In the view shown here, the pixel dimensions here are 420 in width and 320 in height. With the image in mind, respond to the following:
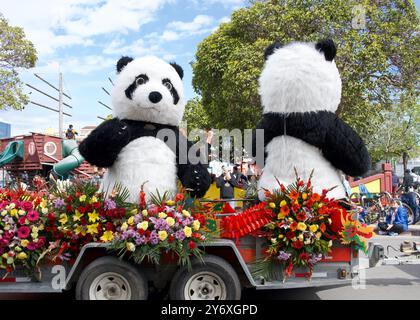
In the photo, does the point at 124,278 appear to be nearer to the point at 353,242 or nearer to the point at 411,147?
the point at 353,242

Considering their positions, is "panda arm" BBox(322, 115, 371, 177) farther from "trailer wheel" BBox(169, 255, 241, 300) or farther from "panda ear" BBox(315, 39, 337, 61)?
"trailer wheel" BBox(169, 255, 241, 300)

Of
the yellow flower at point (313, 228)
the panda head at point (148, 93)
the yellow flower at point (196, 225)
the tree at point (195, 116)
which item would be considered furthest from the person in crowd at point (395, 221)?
the tree at point (195, 116)

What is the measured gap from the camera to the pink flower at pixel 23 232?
391 centimetres

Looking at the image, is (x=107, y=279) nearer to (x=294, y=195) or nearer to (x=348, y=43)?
(x=294, y=195)

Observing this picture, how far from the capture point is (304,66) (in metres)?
4.24

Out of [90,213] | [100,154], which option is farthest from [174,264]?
[100,154]

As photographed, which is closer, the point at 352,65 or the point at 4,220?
the point at 4,220

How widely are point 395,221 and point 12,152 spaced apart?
43.5ft

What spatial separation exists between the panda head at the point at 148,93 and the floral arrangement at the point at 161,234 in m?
1.04

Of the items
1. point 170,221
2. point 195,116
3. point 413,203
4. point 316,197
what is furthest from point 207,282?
point 195,116

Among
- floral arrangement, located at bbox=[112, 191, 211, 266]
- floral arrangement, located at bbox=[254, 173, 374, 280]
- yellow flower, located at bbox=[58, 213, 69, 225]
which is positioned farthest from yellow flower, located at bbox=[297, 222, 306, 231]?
yellow flower, located at bbox=[58, 213, 69, 225]

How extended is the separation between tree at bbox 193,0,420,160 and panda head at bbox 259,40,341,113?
30.0ft

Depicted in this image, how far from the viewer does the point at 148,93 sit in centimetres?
432
